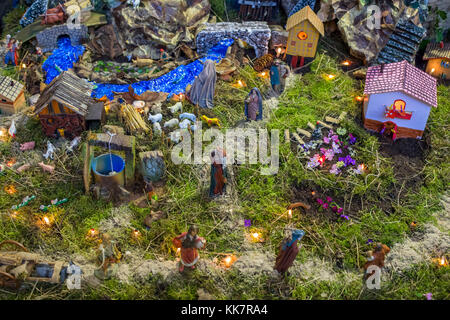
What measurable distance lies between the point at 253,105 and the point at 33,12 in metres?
7.83

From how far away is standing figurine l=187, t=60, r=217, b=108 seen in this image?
12133 mm

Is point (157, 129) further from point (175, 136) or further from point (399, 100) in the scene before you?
point (399, 100)

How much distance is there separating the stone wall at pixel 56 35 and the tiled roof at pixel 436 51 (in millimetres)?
9882

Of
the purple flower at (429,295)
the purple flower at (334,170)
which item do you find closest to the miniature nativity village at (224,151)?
the purple flower at (429,295)

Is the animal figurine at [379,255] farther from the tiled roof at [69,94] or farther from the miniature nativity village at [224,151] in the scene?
the tiled roof at [69,94]

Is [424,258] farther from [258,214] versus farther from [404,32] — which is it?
[404,32]

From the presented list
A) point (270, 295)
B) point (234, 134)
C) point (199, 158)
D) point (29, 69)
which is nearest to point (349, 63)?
point (234, 134)

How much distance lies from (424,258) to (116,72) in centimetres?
915

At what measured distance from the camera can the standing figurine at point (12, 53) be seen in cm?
1352

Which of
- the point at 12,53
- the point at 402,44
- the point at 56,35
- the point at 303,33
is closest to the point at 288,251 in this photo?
the point at 303,33

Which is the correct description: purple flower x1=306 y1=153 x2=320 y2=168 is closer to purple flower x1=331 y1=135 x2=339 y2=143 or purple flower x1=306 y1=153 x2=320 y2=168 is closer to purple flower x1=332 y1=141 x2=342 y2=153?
purple flower x1=332 y1=141 x2=342 y2=153

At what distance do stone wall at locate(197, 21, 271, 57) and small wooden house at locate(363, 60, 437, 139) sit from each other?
3.31 metres

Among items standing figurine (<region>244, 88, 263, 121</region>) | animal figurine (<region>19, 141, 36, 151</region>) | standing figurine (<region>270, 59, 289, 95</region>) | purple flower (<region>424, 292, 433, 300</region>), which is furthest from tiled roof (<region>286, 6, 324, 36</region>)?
purple flower (<region>424, 292, 433, 300</region>)

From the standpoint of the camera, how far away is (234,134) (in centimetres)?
1154
